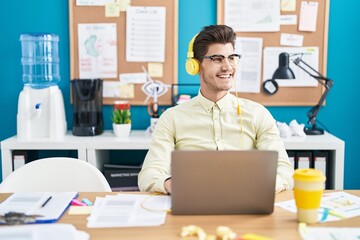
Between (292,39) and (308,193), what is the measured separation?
6.84 feet

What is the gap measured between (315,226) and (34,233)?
0.73m

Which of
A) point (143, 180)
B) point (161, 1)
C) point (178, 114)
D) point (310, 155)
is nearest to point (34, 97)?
point (161, 1)

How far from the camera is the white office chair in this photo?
1877 mm

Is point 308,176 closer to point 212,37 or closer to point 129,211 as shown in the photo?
point 129,211

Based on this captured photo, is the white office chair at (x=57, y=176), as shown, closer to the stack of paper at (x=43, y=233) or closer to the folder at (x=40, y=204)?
the folder at (x=40, y=204)

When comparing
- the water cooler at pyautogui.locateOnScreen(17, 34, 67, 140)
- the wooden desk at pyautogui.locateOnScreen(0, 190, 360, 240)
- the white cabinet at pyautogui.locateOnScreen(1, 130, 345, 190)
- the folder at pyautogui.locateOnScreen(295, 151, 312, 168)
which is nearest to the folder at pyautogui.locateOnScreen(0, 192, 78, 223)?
the wooden desk at pyautogui.locateOnScreen(0, 190, 360, 240)

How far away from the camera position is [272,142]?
1992 millimetres

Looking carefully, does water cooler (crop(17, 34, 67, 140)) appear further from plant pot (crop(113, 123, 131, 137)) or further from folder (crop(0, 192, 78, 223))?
folder (crop(0, 192, 78, 223))

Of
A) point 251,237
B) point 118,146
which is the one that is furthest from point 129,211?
point 118,146

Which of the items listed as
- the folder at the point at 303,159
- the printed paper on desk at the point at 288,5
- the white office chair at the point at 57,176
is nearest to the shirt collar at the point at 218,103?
the white office chair at the point at 57,176

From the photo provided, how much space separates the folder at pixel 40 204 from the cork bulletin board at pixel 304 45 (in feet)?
6.28

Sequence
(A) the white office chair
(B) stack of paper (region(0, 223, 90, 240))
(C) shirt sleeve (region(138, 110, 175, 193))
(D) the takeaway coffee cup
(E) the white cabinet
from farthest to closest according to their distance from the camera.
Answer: (E) the white cabinet, (A) the white office chair, (C) shirt sleeve (region(138, 110, 175, 193)), (D) the takeaway coffee cup, (B) stack of paper (region(0, 223, 90, 240))

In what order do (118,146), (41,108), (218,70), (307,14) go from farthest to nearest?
1. (307,14)
2. (41,108)
3. (118,146)
4. (218,70)

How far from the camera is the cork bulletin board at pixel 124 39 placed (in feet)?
10.5
